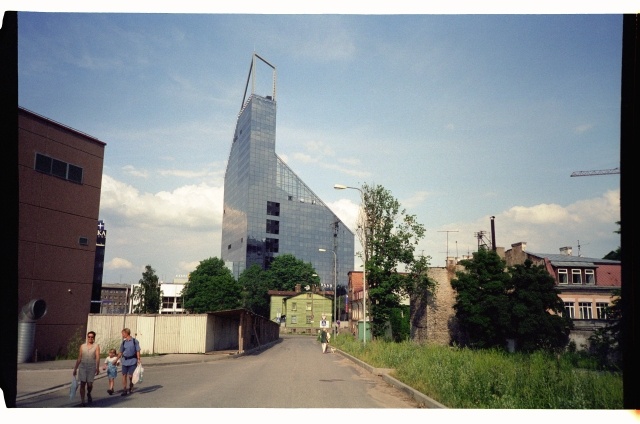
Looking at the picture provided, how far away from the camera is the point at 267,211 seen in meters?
132

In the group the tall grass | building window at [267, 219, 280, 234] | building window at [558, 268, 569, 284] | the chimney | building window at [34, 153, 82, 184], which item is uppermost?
building window at [267, 219, 280, 234]

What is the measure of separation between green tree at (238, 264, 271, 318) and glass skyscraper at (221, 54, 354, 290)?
18.8 metres

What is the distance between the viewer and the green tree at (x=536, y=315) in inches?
A: 1183

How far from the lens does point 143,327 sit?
2778cm

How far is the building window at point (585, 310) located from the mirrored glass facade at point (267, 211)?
9668 cm

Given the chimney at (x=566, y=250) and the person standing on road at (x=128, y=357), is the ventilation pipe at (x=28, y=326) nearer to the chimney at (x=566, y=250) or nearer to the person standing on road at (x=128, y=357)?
the person standing on road at (x=128, y=357)

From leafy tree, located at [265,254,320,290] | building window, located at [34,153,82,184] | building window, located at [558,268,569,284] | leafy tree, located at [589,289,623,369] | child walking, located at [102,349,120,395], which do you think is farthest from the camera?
leafy tree, located at [265,254,320,290]

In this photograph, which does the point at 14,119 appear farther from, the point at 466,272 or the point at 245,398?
the point at 466,272

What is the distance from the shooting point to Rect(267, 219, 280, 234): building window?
131m

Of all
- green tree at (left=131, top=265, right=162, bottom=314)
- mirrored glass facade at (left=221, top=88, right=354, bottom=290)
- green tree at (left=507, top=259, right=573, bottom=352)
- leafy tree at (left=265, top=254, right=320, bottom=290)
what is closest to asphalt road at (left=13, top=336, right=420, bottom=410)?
green tree at (left=507, top=259, right=573, bottom=352)

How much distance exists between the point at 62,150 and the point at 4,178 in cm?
1102

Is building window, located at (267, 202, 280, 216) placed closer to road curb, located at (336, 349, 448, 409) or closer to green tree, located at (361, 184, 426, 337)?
green tree, located at (361, 184, 426, 337)

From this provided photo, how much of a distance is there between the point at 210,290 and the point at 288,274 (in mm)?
33524
